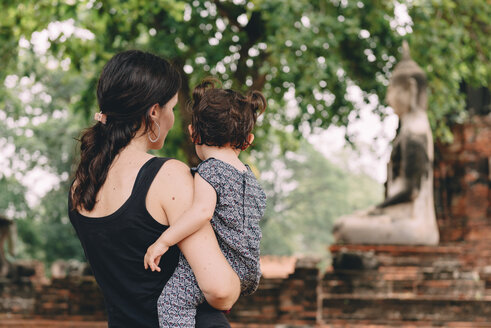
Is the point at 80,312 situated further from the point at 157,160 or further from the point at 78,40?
the point at 157,160

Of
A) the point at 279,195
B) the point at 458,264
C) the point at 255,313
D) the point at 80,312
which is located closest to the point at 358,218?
the point at 458,264

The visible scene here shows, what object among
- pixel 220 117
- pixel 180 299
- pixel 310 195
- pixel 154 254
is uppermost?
pixel 220 117

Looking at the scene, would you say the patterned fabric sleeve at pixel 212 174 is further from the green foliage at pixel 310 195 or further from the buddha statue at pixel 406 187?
the green foliage at pixel 310 195

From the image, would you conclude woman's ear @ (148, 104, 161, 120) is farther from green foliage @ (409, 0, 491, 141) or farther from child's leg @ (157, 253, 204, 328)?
green foliage @ (409, 0, 491, 141)

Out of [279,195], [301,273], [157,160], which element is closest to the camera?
[157,160]

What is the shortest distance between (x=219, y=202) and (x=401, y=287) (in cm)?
582

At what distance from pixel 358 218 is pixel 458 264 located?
1203mm

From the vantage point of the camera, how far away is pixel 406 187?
26.6ft

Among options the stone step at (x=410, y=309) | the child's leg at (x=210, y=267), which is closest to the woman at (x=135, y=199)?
the child's leg at (x=210, y=267)

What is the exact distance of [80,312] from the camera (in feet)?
25.0

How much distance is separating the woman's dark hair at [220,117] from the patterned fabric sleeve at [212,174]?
122mm

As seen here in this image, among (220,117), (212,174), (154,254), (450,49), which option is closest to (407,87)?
(450,49)

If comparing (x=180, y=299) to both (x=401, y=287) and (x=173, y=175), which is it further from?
(x=401, y=287)

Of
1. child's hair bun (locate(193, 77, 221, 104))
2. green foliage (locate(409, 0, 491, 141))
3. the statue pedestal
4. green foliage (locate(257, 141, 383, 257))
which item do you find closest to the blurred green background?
green foliage (locate(409, 0, 491, 141))
